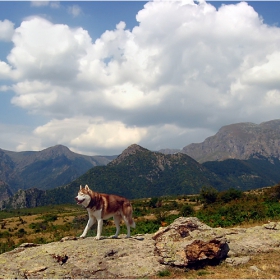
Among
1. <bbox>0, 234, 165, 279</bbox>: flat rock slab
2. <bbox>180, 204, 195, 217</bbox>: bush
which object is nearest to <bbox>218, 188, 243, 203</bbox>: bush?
<bbox>180, 204, 195, 217</bbox>: bush

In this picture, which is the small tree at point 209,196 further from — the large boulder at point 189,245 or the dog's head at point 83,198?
the dog's head at point 83,198

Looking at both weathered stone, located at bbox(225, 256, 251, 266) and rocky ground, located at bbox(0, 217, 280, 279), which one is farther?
weathered stone, located at bbox(225, 256, 251, 266)

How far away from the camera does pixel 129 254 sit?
40.2ft

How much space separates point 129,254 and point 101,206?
8.09ft

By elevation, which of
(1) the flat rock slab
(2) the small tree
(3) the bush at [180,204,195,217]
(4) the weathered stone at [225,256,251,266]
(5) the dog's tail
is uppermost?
(5) the dog's tail

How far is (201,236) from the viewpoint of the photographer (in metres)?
12.6

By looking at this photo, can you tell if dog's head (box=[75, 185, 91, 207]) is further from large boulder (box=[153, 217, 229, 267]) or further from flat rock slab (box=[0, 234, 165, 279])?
large boulder (box=[153, 217, 229, 267])

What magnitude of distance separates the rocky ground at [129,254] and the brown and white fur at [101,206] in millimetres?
947

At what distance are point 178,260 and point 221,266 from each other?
171 centimetres

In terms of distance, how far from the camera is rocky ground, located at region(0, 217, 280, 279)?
10984mm

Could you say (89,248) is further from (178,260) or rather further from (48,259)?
(178,260)

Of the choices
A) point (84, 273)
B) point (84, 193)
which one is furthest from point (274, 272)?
point (84, 193)

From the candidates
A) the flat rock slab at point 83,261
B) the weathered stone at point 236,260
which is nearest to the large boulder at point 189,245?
the weathered stone at point 236,260

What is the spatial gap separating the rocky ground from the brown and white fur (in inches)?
37.3
